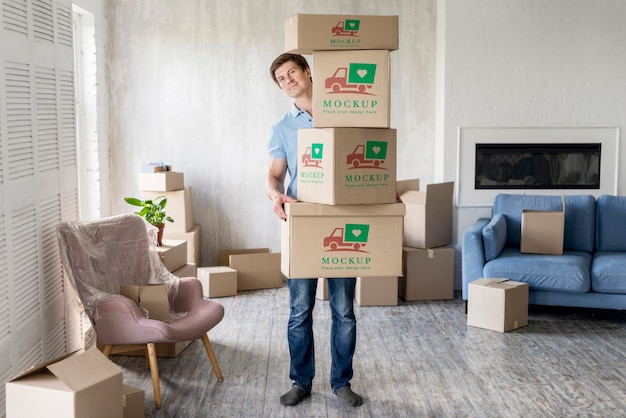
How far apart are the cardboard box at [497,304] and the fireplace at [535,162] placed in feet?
3.87

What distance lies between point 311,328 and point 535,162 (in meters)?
3.06

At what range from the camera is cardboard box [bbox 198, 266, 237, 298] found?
5648 millimetres

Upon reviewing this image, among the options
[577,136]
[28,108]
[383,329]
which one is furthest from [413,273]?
[28,108]

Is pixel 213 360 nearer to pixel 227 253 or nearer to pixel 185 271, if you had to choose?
pixel 185 271


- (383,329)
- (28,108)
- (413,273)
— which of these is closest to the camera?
(28,108)

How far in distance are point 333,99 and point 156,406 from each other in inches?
64.3

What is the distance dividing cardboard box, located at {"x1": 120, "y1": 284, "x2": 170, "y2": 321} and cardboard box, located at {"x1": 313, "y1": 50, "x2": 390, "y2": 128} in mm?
1271

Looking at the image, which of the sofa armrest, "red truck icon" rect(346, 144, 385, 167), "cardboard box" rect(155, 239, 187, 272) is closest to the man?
"red truck icon" rect(346, 144, 385, 167)

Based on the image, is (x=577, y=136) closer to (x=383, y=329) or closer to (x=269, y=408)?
(x=383, y=329)

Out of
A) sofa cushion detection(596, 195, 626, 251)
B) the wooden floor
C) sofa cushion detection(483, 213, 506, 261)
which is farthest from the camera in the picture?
sofa cushion detection(596, 195, 626, 251)

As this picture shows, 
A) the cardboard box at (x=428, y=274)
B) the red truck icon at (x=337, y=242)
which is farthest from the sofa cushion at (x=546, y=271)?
the red truck icon at (x=337, y=242)

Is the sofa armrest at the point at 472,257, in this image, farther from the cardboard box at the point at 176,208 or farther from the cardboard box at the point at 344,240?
the cardboard box at the point at 176,208

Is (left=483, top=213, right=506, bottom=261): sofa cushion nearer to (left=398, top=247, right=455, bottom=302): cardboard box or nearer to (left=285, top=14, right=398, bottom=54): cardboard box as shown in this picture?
(left=398, top=247, right=455, bottom=302): cardboard box

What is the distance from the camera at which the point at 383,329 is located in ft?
15.7
